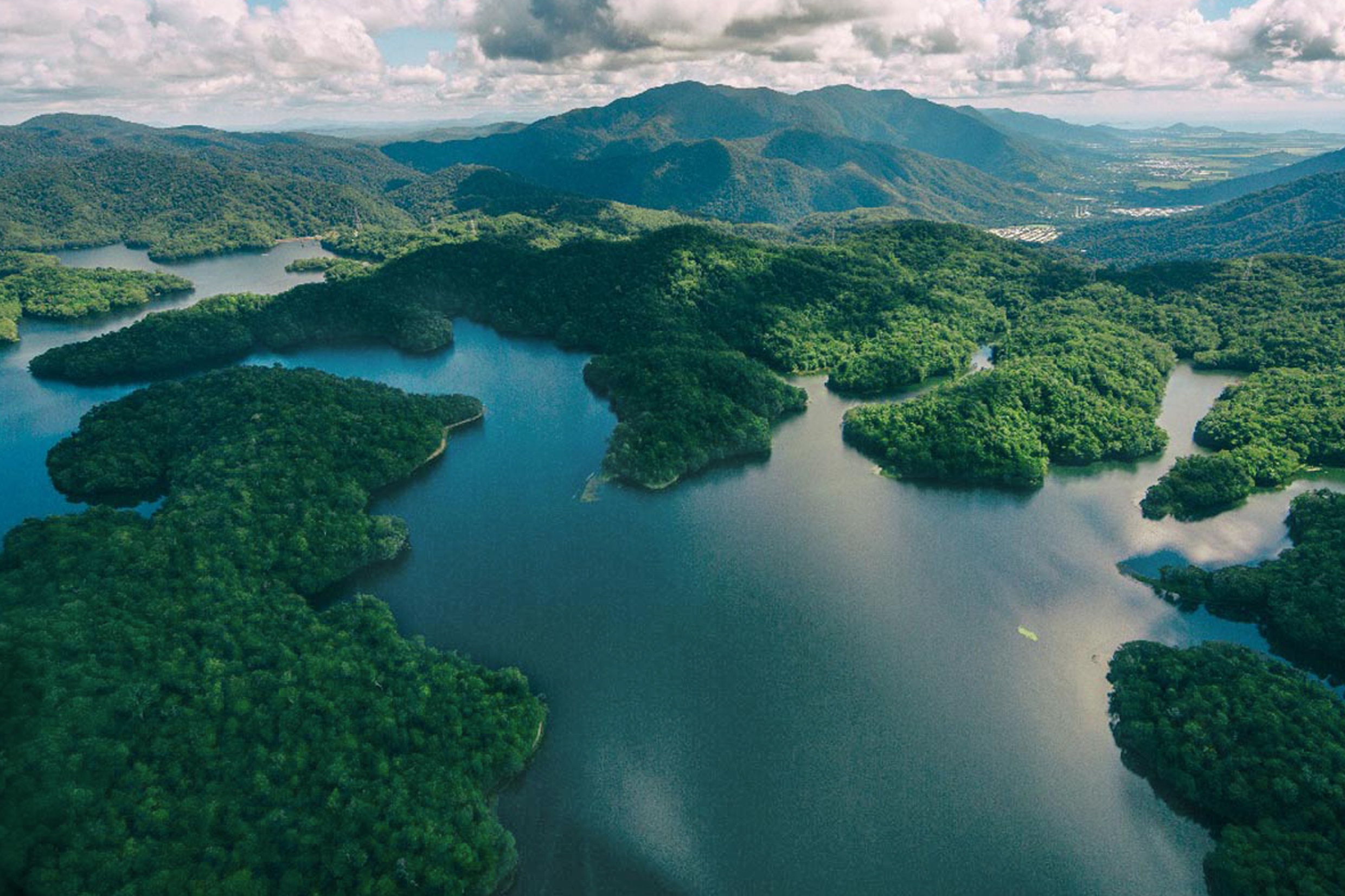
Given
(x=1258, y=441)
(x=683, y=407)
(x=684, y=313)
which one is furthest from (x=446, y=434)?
(x=1258, y=441)

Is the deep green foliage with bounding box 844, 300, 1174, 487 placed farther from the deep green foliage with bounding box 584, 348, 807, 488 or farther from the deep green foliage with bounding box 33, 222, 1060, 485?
the deep green foliage with bounding box 33, 222, 1060, 485

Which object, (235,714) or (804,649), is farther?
(804,649)

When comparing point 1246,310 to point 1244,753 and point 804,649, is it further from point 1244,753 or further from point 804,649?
point 804,649

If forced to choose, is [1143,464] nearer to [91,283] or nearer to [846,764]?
[846,764]

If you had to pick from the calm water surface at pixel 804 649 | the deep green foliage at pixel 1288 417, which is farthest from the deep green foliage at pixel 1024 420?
the deep green foliage at pixel 1288 417

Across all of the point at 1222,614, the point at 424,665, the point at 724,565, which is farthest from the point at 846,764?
the point at 1222,614

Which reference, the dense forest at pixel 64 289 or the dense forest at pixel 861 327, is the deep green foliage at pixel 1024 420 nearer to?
the dense forest at pixel 861 327
